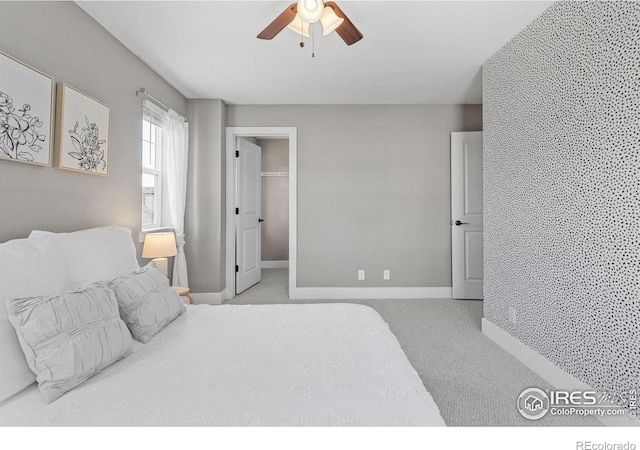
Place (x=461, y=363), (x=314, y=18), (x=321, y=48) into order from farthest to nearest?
(x=321, y=48), (x=461, y=363), (x=314, y=18)

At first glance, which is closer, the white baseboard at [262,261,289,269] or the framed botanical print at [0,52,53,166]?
the framed botanical print at [0,52,53,166]

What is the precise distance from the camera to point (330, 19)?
184cm

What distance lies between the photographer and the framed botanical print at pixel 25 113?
4.82 feet

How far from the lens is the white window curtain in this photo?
3.12 meters

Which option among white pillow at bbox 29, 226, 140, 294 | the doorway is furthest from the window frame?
white pillow at bbox 29, 226, 140, 294

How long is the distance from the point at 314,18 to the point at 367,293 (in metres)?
3.09

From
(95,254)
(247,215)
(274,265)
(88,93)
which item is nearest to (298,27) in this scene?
(88,93)

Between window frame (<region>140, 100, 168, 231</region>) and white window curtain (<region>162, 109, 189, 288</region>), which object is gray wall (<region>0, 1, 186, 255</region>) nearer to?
window frame (<region>140, 100, 168, 231</region>)

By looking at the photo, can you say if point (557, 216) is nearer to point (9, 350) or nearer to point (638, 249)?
point (638, 249)

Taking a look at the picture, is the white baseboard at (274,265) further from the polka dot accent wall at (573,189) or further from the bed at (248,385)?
the bed at (248,385)

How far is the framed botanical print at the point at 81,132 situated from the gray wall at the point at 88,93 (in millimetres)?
77

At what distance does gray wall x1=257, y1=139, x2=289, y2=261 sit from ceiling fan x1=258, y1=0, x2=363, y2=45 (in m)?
4.02

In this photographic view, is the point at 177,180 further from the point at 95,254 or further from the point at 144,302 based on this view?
the point at 144,302
